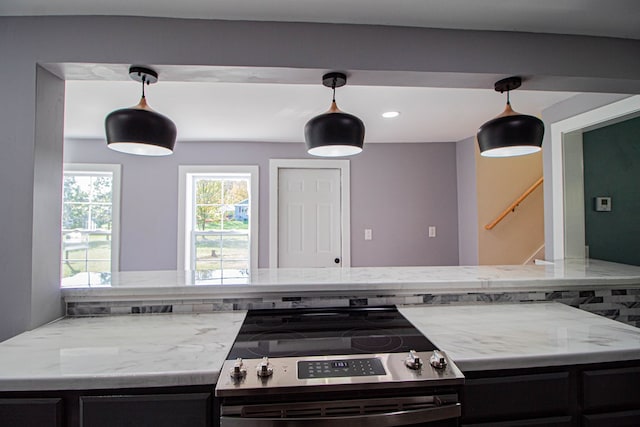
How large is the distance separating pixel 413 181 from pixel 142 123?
3.06 meters

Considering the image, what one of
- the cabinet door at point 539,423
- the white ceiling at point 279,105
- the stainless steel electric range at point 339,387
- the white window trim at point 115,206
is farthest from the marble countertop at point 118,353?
the white window trim at point 115,206

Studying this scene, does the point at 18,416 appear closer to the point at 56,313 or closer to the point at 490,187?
the point at 56,313

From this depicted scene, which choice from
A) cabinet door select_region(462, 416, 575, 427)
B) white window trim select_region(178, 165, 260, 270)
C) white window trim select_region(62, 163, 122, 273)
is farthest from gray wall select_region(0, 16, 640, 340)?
white window trim select_region(62, 163, 122, 273)

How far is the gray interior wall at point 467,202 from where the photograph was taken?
3.43 meters

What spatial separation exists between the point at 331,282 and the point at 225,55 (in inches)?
41.5

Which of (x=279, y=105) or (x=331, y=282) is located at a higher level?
(x=279, y=105)

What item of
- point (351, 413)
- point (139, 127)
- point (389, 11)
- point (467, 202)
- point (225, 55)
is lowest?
point (351, 413)

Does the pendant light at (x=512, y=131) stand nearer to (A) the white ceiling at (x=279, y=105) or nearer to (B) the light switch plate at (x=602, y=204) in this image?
(A) the white ceiling at (x=279, y=105)

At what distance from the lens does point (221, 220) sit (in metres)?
3.74

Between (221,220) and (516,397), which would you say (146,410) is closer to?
(516,397)

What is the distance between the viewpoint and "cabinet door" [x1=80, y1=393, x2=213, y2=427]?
0.87 m

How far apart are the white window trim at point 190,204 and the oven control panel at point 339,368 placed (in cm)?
275

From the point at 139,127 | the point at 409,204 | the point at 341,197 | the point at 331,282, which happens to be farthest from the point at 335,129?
the point at 409,204

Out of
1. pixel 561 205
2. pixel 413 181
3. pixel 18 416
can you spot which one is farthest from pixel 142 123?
pixel 413 181
